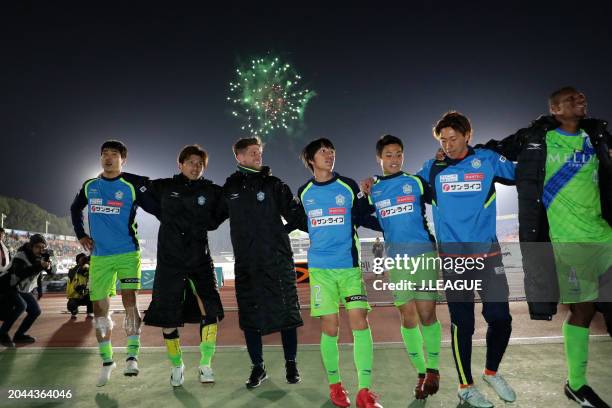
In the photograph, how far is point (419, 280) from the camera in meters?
3.96

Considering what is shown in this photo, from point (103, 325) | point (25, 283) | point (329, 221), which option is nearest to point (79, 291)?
point (25, 283)

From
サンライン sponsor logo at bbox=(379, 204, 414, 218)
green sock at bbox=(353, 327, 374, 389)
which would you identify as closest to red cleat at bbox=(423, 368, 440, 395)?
green sock at bbox=(353, 327, 374, 389)

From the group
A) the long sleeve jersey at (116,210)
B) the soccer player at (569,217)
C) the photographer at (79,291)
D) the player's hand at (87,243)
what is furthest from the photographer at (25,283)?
the soccer player at (569,217)

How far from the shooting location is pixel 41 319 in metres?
10.8

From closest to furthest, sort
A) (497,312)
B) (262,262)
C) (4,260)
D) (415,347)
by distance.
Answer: (497,312)
(415,347)
(262,262)
(4,260)

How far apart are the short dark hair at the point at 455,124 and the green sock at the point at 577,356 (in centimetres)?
199

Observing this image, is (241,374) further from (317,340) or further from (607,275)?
(607,275)

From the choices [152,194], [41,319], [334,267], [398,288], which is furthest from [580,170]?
[41,319]

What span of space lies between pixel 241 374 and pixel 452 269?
8.77 feet

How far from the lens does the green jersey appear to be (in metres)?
3.42

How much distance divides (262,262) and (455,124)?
2440 mm

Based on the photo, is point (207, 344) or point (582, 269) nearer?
point (582, 269)

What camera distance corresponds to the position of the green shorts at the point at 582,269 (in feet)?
11.0

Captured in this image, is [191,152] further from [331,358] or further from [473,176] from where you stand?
[473,176]
